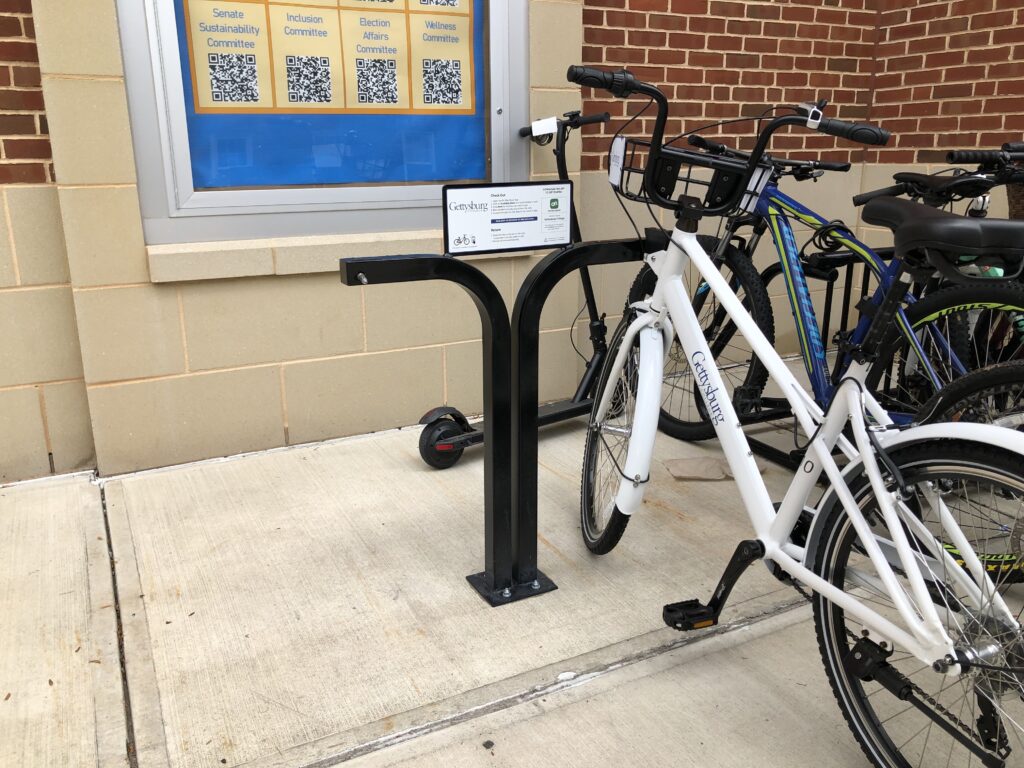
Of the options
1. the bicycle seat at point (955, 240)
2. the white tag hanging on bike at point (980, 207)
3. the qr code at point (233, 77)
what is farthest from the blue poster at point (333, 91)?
the bicycle seat at point (955, 240)

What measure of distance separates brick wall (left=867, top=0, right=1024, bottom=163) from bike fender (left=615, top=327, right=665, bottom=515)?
119 inches

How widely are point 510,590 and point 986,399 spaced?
1.34m

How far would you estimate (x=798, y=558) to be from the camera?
187 cm

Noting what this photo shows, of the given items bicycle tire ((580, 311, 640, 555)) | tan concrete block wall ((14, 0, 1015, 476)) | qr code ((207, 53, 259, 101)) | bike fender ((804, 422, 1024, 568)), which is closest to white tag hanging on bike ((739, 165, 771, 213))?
bicycle tire ((580, 311, 640, 555))

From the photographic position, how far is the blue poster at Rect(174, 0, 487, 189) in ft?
10.5

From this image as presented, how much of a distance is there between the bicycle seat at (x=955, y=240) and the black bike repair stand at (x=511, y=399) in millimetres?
880

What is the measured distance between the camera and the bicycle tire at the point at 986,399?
1.96 metres

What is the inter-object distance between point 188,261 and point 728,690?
→ 94.6 inches

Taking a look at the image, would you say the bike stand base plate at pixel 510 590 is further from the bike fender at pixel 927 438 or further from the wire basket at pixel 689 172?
the wire basket at pixel 689 172

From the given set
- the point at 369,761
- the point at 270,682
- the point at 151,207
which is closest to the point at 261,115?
the point at 151,207

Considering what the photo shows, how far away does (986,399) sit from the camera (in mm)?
2025

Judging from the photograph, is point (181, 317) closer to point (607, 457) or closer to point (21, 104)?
point (21, 104)

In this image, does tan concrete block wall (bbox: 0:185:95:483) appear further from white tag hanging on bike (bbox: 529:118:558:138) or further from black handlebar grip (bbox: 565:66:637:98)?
black handlebar grip (bbox: 565:66:637:98)

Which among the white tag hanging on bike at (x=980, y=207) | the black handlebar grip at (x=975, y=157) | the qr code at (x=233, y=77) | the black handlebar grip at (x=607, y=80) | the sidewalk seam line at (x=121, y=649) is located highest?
the qr code at (x=233, y=77)
